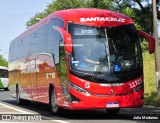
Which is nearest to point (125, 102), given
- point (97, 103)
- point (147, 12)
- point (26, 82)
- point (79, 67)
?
point (97, 103)

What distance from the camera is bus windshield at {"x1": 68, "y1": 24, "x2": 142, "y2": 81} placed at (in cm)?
1367

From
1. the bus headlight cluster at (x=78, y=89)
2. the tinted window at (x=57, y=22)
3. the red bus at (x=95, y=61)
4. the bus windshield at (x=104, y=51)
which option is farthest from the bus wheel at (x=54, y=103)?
the tinted window at (x=57, y=22)

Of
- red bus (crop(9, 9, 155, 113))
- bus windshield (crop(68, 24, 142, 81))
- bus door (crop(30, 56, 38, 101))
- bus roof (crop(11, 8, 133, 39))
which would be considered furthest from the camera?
bus door (crop(30, 56, 38, 101))

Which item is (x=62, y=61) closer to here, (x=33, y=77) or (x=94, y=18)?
(x=94, y=18)

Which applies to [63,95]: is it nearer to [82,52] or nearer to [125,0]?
[82,52]

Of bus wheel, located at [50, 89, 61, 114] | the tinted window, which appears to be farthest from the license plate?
the tinted window

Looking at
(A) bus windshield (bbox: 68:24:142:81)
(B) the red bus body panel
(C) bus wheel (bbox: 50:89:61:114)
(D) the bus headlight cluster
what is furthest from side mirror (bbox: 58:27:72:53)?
(C) bus wheel (bbox: 50:89:61:114)

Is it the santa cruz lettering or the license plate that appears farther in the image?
the santa cruz lettering

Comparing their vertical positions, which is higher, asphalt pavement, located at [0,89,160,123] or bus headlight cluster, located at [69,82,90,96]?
bus headlight cluster, located at [69,82,90,96]

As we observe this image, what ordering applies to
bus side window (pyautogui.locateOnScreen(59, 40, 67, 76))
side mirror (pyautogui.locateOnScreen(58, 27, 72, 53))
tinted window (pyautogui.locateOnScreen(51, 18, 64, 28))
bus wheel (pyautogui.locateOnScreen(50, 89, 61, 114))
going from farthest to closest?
bus wheel (pyautogui.locateOnScreen(50, 89, 61, 114)) < tinted window (pyautogui.locateOnScreen(51, 18, 64, 28)) < bus side window (pyautogui.locateOnScreen(59, 40, 67, 76)) < side mirror (pyautogui.locateOnScreen(58, 27, 72, 53))

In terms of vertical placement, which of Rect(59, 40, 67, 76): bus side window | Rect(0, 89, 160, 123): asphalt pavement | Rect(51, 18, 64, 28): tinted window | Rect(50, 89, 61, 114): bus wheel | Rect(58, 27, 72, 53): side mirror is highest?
Rect(51, 18, 64, 28): tinted window

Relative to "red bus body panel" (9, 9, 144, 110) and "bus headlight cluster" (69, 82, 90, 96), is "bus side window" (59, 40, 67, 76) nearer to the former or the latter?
"red bus body panel" (9, 9, 144, 110)

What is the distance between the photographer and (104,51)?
13.8 meters

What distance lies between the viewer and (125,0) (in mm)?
33531
